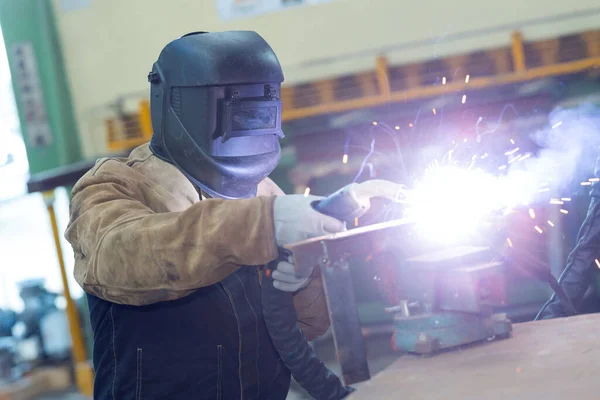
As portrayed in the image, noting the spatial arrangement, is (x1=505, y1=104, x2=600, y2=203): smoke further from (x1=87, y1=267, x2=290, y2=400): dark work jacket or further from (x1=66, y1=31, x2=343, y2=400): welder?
(x1=87, y1=267, x2=290, y2=400): dark work jacket

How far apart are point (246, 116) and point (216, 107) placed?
0.06 m

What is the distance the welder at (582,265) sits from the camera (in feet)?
6.12

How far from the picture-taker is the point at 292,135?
3.34 meters

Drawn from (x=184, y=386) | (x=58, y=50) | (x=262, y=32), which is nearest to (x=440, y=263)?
(x=184, y=386)

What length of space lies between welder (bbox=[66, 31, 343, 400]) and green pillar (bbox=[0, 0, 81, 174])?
95.9 inches

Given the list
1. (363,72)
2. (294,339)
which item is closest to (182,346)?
(294,339)

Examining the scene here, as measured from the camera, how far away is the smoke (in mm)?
1891

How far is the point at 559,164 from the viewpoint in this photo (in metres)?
1.99

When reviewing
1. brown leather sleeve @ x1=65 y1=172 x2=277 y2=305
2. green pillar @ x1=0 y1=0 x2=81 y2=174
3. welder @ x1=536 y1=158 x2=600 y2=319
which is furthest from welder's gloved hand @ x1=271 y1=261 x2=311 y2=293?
green pillar @ x1=0 y1=0 x2=81 y2=174

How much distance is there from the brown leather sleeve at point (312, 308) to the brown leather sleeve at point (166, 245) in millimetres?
434

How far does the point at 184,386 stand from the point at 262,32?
1952 mm

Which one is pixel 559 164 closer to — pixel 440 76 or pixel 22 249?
pixel 440 76

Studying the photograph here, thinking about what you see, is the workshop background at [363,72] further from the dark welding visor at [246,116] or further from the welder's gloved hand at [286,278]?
the welder's gloved hand at [286,278]

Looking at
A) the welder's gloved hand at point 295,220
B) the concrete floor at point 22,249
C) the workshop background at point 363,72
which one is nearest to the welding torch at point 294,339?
the welder's gloved hand at point 295,220
